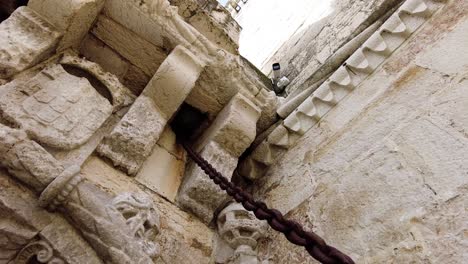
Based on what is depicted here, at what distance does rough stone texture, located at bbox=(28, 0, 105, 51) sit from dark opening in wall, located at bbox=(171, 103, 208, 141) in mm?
708

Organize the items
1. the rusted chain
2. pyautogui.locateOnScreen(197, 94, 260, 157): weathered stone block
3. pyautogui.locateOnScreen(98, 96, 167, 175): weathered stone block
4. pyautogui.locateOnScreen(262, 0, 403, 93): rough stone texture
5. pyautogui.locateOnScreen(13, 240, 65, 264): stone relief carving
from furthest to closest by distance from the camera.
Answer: pyautogui.locateOnScreen(262, 0, 403, 93): rough stone texture
pyautogui.locateOnScreen(197, 94, 260, 157): weathered stone block
pyautogui.locateOnScreen(98, 96, 167, 175): weathered stone block
pyautogui.locateOnScreen(13, 240, 65, 264): stone relief carving
the rusted chain

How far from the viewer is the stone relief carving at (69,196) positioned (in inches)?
52.9

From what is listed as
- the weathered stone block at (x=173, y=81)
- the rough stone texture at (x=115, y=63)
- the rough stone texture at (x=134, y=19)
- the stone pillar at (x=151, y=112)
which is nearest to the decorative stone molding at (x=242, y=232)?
the stone pillar at (x=151, y=112)

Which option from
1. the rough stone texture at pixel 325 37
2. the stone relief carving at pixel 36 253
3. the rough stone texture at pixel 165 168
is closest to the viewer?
the stone relief carving at pixel 36 253

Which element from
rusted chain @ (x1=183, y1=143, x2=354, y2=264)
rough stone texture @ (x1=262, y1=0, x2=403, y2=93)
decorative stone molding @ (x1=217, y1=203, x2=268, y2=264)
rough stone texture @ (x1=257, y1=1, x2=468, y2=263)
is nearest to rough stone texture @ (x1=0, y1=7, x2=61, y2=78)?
rusted chain @ (x1=183, y1=143, x2=354, y2=264)

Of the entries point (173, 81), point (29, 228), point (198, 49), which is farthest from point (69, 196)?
point (198, 49)

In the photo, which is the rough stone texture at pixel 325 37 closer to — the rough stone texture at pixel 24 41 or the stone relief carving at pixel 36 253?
the rough stone texture at pixel 24 41

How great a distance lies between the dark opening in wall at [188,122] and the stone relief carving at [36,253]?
1.09 m

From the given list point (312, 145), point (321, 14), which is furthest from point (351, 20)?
point (312, 145)

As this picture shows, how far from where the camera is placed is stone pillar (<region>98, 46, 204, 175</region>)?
1792 mm

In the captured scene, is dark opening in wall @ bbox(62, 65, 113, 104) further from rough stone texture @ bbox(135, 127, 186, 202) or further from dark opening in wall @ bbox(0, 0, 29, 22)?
dark opening in wall @ bbox(0, 0, 29, 22)

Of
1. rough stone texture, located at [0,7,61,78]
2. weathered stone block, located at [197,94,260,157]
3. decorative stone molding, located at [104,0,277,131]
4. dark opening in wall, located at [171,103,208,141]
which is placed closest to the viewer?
rough stone texture, located at [0,7,61,78]

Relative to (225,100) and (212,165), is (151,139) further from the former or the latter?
(225,100)

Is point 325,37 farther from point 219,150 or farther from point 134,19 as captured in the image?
point 134,19
